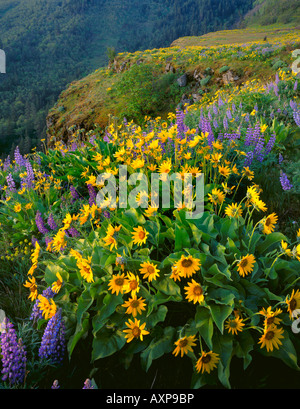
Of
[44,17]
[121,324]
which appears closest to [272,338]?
[121,324]

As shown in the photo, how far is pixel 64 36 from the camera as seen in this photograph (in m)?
124

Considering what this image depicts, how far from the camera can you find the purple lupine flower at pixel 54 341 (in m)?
1.58

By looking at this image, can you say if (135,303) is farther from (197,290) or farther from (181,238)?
(181,238)

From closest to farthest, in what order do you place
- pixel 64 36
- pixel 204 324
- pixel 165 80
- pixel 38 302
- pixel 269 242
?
pixel 204 324, pixel 38 302, pixel 269 242, pixel 165 80, pixel 64 36

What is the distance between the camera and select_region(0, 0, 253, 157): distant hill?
75.9 meters

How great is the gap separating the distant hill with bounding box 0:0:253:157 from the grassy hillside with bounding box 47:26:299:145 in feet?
93.1

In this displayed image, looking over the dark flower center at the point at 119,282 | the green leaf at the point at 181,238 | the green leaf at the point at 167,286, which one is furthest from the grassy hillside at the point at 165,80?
the dark flower center at the point at 119,282

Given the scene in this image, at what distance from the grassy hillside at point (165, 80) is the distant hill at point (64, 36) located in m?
28.4

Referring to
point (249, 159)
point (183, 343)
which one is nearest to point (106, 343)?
point (183, 343)

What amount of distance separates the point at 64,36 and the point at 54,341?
148 m

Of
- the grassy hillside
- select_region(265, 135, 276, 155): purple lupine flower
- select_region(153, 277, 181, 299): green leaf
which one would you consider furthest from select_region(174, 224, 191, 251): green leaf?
the grassy hillside

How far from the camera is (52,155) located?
4.68 meters

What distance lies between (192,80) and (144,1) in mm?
175752
